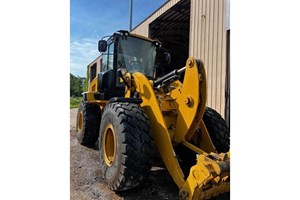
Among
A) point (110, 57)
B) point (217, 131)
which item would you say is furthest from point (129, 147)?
point (110, 57)

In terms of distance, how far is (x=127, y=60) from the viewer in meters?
1.86

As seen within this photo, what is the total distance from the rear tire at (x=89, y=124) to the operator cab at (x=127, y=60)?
0.85 feet

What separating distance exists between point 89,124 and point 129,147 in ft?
3.58

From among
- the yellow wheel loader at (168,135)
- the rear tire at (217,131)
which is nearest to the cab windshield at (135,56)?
the yellow wheel loader at (168,135)

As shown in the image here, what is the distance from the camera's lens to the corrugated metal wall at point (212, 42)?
2.28m

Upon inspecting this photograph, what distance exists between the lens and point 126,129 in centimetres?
119

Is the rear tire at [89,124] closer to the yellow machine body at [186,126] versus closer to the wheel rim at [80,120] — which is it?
the wheel rim at [80,120]

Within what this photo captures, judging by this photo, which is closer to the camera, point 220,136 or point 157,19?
point 220,136

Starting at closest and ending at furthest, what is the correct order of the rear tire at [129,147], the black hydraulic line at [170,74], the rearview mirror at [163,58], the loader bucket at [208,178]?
the loader bucket at [208,178] < the rear tire at [129,147] < the black hydraulic line at [170,74] < the rearview mirror at [163,58]

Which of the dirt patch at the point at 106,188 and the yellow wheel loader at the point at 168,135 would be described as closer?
the yellow wheel loader at the point at 168,135

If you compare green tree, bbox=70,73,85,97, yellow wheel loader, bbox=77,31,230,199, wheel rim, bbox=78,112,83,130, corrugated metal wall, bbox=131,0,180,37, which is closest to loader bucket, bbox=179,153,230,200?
yellow wheel loader, bbox=77,31,230,199
